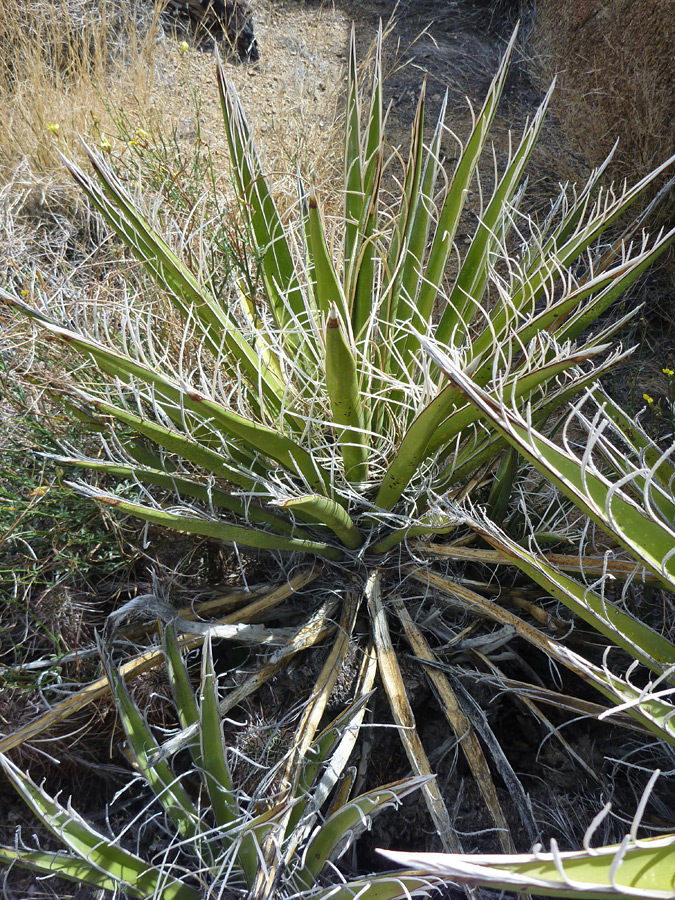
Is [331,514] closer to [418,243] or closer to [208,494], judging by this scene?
[208,494]

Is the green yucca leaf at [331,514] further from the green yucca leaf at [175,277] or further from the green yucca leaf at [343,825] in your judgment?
the green yucca leaf at [343,825]

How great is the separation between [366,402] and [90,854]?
103 centimetres

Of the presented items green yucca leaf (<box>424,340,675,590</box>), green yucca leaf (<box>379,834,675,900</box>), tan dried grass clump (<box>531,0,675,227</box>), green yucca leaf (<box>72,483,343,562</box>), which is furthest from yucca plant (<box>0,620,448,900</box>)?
tan dried grass clump (<box>531,0,675,227</box>)

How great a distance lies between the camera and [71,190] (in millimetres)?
2713

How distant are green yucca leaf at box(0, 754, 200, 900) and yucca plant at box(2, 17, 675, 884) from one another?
235mm

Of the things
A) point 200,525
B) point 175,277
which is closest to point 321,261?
point 175,277

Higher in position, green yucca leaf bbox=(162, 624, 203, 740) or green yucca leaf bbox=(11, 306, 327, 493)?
green yucca leaf bbox=(11, 306, 327, 493)

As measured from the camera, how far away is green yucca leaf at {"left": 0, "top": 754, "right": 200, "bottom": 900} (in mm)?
1120

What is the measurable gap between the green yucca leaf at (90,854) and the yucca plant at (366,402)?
23cm

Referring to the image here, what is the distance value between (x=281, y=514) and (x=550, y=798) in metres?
0.83

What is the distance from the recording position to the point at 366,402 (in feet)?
4.47

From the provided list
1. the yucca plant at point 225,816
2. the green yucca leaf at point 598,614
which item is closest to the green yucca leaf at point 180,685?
the yucca plant at point 225,816

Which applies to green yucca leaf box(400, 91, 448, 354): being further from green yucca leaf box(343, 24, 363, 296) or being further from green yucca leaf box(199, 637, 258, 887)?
green yucca leaf box(199, 637, 258, 887)

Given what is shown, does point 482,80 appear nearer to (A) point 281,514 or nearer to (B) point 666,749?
(A) point 281,514
